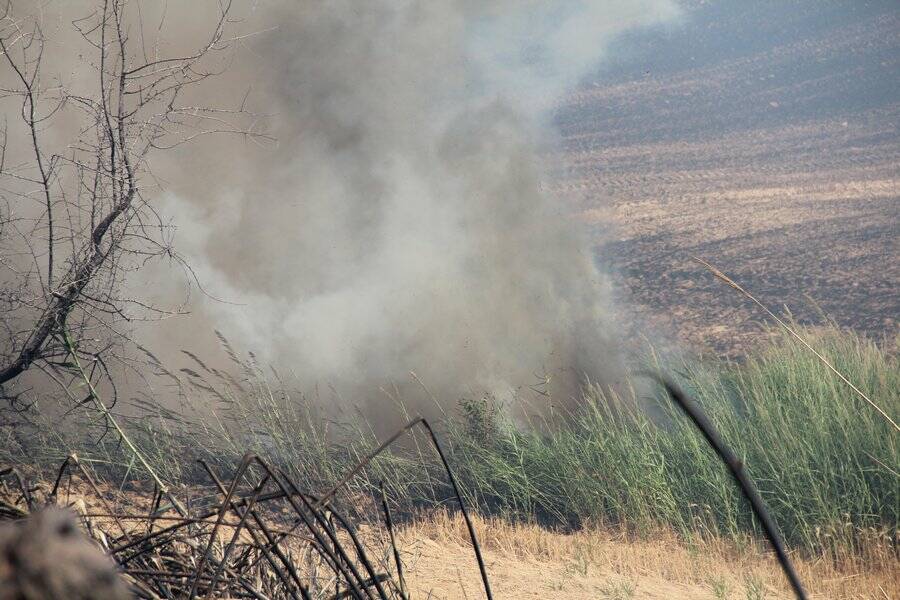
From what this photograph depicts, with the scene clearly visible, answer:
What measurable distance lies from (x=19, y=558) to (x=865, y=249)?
12252mm

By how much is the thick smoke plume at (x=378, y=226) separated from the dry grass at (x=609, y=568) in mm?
2500

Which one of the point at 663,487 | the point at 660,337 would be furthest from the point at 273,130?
the point at 663,487

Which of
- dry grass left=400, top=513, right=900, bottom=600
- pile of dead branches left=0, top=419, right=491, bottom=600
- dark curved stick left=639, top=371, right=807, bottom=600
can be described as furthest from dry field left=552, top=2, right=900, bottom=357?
dark curved stick left=639, top=371, right=807, bottom=600

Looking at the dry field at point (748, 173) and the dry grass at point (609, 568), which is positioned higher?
the dry field at point (748, 173)

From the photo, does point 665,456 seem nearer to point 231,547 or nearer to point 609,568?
point 609,568

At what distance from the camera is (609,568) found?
466 cm

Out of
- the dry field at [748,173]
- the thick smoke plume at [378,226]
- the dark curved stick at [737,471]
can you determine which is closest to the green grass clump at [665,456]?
the dry field at [748,173]

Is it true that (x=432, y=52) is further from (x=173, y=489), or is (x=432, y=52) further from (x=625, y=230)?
(x=173, y=489)

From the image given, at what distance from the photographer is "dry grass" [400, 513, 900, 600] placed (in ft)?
13.9

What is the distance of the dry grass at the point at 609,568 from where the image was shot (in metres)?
4.25

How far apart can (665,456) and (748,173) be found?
1257 cm

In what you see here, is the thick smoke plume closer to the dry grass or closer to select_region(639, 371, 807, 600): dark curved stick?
the dry grass

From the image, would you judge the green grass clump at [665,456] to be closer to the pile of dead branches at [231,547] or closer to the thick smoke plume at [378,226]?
the pile of dead branches at [231,547]

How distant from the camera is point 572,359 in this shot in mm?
8094
